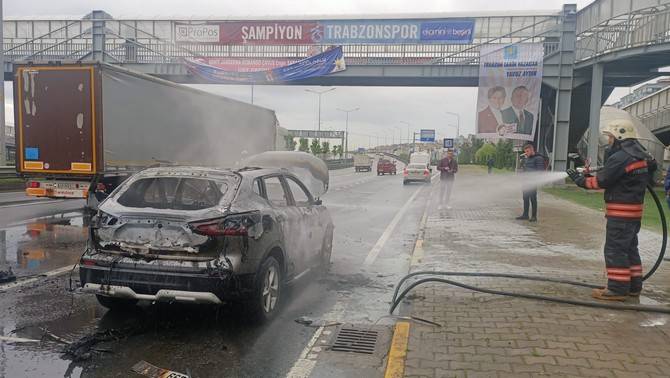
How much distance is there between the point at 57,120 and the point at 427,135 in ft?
297

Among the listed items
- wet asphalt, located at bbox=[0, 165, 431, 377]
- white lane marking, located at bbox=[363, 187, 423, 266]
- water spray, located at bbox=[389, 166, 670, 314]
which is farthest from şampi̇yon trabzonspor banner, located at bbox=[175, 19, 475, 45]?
water spray, located at bbox=[389, 166, 670, 314]

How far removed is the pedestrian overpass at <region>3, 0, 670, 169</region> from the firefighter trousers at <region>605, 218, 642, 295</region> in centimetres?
1812

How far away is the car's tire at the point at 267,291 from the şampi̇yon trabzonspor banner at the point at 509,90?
2078cm

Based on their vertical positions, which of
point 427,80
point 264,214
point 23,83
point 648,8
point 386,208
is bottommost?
point 386,208

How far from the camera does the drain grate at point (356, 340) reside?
15.1 ft

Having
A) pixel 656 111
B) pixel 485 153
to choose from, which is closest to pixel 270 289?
pixel 656 111

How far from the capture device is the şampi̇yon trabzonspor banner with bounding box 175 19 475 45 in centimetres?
2723

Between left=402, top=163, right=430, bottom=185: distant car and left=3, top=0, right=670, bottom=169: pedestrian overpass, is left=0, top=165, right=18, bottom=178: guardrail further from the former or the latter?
left=402, top=163, right=430, bottom=185: distant car

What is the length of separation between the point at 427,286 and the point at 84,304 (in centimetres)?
373

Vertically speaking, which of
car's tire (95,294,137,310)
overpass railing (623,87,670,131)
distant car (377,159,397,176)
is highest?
overpass railing (623,87,670,131)

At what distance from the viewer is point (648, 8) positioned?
66.6 ft

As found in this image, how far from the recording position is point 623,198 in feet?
18.4

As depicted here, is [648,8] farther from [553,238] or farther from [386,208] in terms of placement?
[553,238]

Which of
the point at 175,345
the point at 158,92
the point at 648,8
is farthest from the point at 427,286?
the point at 648,8
